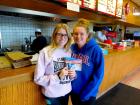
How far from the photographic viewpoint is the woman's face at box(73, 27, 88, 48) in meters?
1.73

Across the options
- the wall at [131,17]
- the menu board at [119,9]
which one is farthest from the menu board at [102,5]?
the wall at [131,17]

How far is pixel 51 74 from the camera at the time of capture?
63.9 inches

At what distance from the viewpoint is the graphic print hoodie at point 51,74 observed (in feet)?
5.13

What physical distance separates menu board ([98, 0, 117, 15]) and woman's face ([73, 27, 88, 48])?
2.24 m

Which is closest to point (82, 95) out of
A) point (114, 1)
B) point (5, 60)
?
point (5, 60)

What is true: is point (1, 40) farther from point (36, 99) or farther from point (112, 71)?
point (112, 71)

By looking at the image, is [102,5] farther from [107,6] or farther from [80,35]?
[80,35]

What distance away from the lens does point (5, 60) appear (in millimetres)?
1872

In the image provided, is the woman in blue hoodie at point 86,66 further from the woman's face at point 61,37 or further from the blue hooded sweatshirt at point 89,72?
the woman's face at point 61,37

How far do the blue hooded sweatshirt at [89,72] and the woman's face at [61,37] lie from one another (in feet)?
0.90

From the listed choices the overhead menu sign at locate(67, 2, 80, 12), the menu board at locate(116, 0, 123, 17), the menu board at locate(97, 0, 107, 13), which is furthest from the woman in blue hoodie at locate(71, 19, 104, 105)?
the menu board at locate(116, 0, 123, 17)

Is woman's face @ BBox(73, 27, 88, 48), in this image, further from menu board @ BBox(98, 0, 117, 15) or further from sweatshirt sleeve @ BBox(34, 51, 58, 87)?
menu board @ BBox(98, 0, 117, 15)

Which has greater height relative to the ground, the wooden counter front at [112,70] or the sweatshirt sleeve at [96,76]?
the sweatshirt sleeve at [96,76]

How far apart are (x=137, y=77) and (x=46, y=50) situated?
16.3ft
